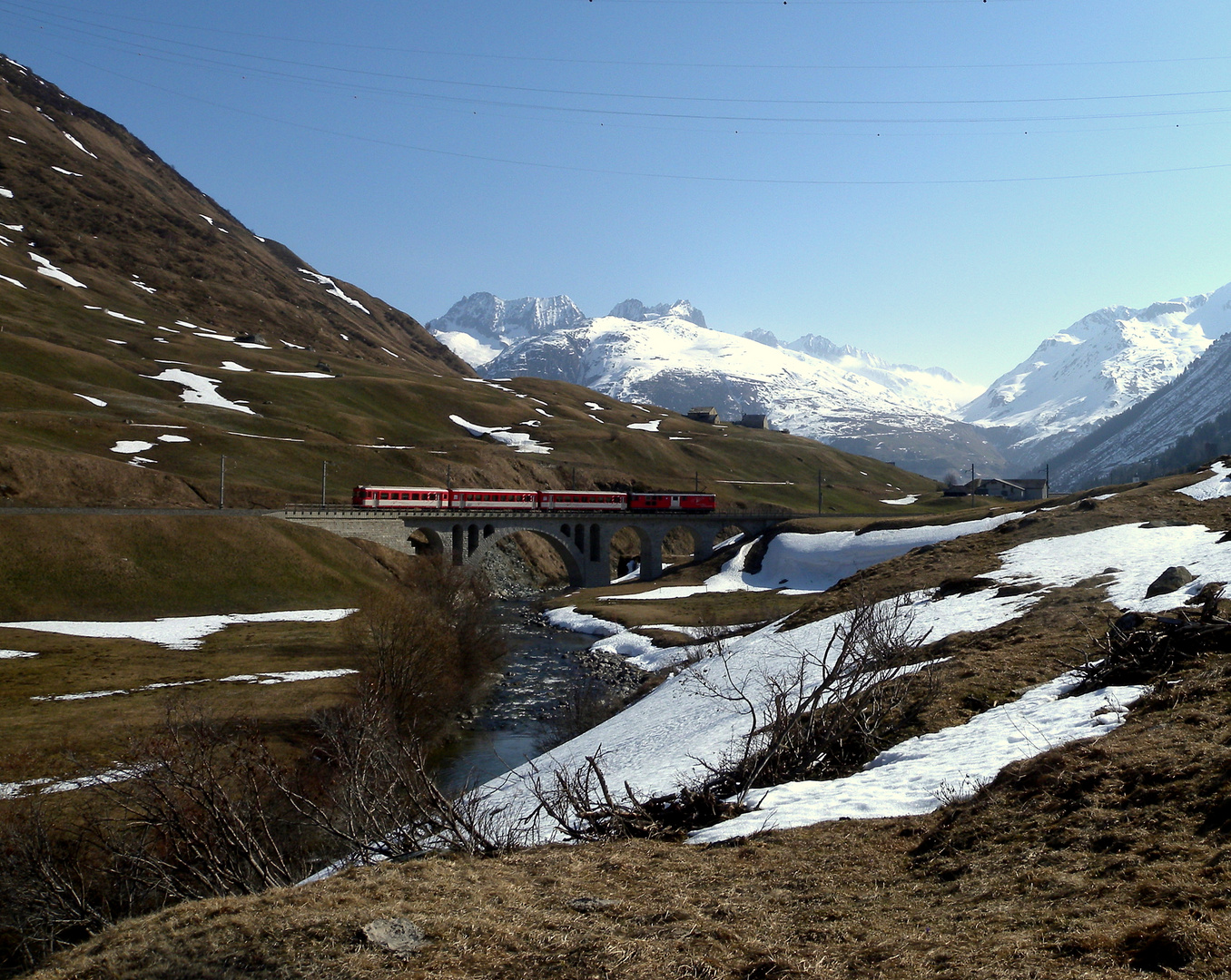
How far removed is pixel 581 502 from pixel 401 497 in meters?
26.5

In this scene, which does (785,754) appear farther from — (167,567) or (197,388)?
(197,388)

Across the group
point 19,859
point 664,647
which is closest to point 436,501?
point 664,647

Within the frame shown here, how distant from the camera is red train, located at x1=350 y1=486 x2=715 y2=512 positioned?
102m

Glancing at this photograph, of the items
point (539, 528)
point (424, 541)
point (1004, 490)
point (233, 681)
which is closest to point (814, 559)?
point (539, 528)

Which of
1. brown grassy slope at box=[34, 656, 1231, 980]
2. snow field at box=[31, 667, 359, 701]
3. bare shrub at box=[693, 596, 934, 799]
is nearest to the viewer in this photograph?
brown grassy slope at box=[34, 656, 1231, 980]

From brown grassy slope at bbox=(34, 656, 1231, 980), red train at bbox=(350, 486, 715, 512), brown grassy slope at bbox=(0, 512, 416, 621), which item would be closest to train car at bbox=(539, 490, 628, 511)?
red train at bbox=(350, 486, 715, 512)

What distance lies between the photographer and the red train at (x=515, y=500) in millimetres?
102219

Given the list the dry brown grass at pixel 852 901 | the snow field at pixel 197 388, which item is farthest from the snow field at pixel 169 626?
the snow field at pixel 197 388

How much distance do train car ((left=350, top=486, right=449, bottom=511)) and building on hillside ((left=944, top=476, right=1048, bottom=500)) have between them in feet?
375

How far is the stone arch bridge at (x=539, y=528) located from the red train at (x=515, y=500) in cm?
172

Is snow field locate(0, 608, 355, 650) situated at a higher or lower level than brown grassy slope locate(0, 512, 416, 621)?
lower

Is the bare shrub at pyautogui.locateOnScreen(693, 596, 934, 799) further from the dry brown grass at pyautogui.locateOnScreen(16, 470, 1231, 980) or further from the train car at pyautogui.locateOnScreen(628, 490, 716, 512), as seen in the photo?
the train car at pyautogui.locateOnScreen(628, 490, 716, 512)

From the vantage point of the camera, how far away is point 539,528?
4500 inches

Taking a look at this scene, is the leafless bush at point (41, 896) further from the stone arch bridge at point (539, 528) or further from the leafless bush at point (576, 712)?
the stone arch bridge at point (539, 528)
